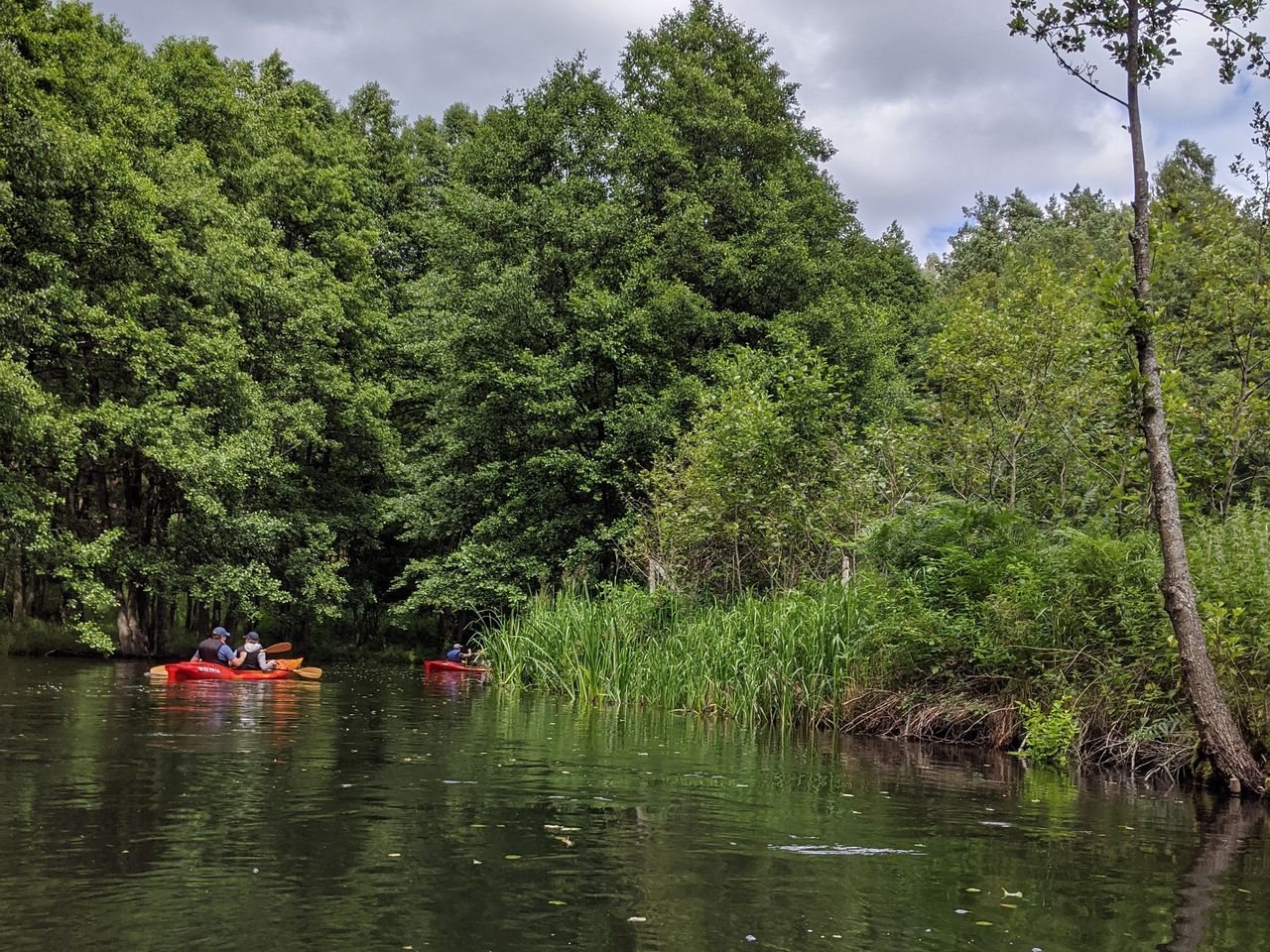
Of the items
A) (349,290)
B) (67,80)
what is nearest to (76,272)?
(67,80)

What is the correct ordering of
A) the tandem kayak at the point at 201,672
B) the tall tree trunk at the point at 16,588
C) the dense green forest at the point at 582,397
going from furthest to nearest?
the tall tree trunk at the point at 16,588
the tandem kayak at the point at 201,672
the dense green forest at the point at 582,397

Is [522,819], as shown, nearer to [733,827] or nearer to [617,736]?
[733,827]

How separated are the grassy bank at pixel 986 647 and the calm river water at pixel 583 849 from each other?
1.02m

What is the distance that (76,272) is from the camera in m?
24.9

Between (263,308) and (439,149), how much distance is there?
46.2 feet

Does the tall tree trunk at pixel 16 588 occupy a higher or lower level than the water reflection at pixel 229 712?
higher

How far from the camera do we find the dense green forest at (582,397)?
1423 cm

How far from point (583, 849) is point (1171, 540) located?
6592 millimetres

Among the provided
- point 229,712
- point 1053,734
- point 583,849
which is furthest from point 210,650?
point 583,849

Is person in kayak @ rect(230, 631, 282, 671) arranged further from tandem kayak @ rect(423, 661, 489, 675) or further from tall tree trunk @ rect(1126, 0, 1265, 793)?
tall tree trunk @ rect(1126, 0, 1265, 793)

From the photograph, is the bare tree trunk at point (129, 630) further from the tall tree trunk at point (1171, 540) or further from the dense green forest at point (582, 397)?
the tall tree trunk at point (1171, 540)

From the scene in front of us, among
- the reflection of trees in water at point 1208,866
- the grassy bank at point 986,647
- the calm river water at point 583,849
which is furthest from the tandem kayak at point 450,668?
the reflection of trees in water at point 1208,866

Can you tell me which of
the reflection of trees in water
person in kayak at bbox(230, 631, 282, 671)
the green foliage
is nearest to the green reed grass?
the green foliage

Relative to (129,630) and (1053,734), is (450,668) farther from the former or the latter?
(1053,734)
